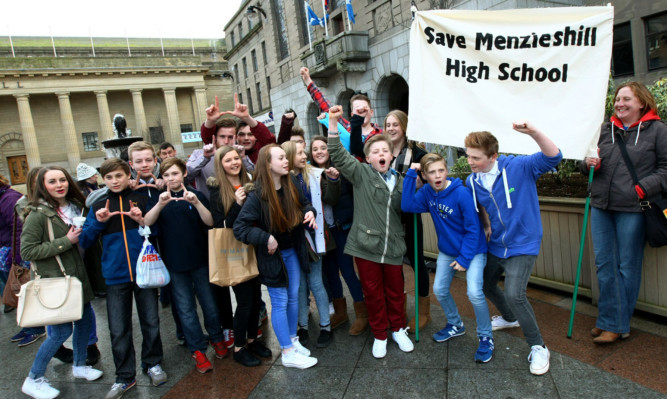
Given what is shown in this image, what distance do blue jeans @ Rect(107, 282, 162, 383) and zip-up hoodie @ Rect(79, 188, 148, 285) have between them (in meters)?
0.14

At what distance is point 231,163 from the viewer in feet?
11.7

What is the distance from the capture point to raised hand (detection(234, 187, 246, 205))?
3384mm

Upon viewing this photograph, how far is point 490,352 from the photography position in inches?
124

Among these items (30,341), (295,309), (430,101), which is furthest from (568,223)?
(30,341)

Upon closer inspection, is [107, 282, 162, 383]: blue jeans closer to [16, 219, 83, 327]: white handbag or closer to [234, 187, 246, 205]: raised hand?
[16, 219, 83, 327]: white handbag

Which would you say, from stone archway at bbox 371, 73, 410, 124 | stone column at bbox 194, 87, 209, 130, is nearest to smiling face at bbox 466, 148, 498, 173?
stone archway at bbox 371, 73, 410, 124

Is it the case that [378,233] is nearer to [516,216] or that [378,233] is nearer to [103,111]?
[516,216]

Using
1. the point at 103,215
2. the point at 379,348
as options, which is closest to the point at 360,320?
the point at 379,348

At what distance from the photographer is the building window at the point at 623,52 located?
43.1 feet

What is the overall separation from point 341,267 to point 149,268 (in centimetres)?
186

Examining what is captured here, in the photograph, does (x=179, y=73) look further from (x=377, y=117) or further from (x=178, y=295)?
(x=178, y=295)

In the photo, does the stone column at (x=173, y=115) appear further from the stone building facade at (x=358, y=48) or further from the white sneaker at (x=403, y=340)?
the white sneaker at (x=403, y=340)

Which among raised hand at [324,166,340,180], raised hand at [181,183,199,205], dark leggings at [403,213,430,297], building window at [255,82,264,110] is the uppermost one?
building window at [255,82,264,110]

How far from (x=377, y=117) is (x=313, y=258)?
13.7 meters
